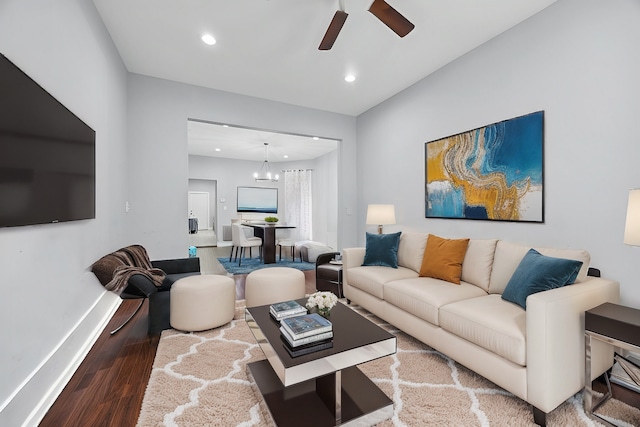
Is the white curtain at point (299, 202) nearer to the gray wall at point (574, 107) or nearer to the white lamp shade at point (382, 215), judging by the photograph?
the white lamp shade at point (382, 215)

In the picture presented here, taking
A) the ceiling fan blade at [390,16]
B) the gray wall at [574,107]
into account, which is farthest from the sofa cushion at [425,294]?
the ceiling fan blade at [390,16]

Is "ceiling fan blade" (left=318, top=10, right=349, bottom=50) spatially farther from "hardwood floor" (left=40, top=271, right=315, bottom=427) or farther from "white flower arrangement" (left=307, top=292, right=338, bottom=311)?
"hardwood floor" (left=40, top=271, right=315, bottom=427)

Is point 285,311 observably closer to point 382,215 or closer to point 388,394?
point 388,394

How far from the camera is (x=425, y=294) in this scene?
2.24m

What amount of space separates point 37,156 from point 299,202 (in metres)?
7.42

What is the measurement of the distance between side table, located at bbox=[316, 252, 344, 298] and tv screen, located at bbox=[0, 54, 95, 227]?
250 cm

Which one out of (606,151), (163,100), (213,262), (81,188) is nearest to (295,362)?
(81,188)

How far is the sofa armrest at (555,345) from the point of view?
4.81ft

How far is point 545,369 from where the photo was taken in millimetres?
1461

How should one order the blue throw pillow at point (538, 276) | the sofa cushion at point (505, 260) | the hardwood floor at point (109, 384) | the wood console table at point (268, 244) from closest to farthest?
the hardwood floor at point (109, 384) < the blue throw pillow at point (538, 276) < the sofa cushion at point (505, 260) < the wood console table at point (268, 244)

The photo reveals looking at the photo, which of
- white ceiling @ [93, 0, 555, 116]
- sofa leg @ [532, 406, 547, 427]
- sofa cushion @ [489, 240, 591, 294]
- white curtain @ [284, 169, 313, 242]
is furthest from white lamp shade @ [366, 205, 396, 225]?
white curtain @ [284, 169, 313, 242]

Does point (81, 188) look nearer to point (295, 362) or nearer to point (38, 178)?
point (38, 178)

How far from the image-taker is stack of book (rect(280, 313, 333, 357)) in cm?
144

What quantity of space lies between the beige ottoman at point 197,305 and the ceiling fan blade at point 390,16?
259cm
